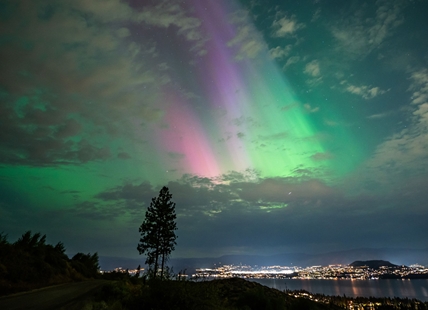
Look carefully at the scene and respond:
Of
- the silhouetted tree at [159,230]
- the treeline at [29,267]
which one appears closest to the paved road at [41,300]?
the treeline at [29,267]

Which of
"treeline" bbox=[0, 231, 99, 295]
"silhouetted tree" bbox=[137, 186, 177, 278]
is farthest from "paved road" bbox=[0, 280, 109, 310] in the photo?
"silhouetted tree" bbox=[137, 186, 177, 278]

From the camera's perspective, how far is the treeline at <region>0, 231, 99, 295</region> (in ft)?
53.3

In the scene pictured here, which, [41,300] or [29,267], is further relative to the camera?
[29,267]

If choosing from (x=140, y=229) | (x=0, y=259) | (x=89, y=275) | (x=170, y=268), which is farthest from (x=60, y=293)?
(x=140, y=229)

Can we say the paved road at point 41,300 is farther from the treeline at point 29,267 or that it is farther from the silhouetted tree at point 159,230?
the silhouetted tree at point 159,230

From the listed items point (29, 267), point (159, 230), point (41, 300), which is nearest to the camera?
point (41, 300)

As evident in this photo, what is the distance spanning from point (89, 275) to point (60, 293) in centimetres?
1682

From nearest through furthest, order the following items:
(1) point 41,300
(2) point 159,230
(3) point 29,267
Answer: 1. (1) point 41,300
2. (3) point 29,267
3. (2) point 159,230

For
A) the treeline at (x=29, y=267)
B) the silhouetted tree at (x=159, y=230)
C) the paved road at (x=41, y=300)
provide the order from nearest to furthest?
the paved road at (x=41, y=300) → the treeline at (x=29, y=267) → the silhouetted tree at (x=159, y=230)

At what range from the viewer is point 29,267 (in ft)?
61.1

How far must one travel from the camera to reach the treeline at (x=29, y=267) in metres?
16.2

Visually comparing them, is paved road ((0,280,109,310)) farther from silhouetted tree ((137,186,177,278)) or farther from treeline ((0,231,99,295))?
silhouetted tree ((137,186,177,278))

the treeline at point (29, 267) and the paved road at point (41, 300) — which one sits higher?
the treeline at point (29, 267)

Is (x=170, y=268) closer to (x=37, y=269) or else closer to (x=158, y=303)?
(x=158, y=303)
